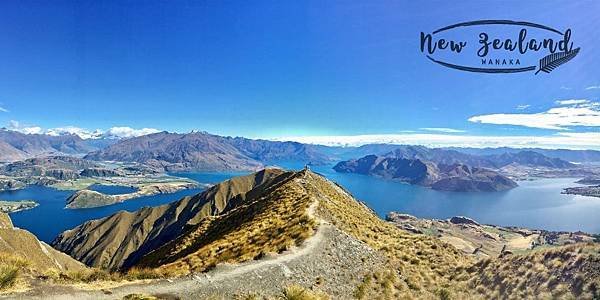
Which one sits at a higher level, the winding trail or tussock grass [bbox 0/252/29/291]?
tussock grass [bbox 0/252/29/291]

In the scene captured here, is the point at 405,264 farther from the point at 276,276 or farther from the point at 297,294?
the point at 297,294

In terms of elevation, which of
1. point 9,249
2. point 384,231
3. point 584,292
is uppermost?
point 584,292

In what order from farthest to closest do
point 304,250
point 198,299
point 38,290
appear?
point 304,250, point 198,299, point 38,290

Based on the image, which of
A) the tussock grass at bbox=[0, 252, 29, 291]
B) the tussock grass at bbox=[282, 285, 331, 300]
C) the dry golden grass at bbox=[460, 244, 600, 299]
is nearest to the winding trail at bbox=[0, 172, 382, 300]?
the tussock grass at bbox=[282, 285, 331, 300]

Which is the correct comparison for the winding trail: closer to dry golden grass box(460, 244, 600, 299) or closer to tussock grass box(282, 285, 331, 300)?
tussock grass box(282, 285, 331, 300)

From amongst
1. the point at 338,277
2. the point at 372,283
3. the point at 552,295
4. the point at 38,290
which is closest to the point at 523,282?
the point at 552,295

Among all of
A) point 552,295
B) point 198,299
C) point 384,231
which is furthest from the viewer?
point 384,231

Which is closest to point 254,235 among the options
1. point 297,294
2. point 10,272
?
point 297,294

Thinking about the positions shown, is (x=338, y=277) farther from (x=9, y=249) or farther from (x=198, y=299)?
(x=9, y=249)
